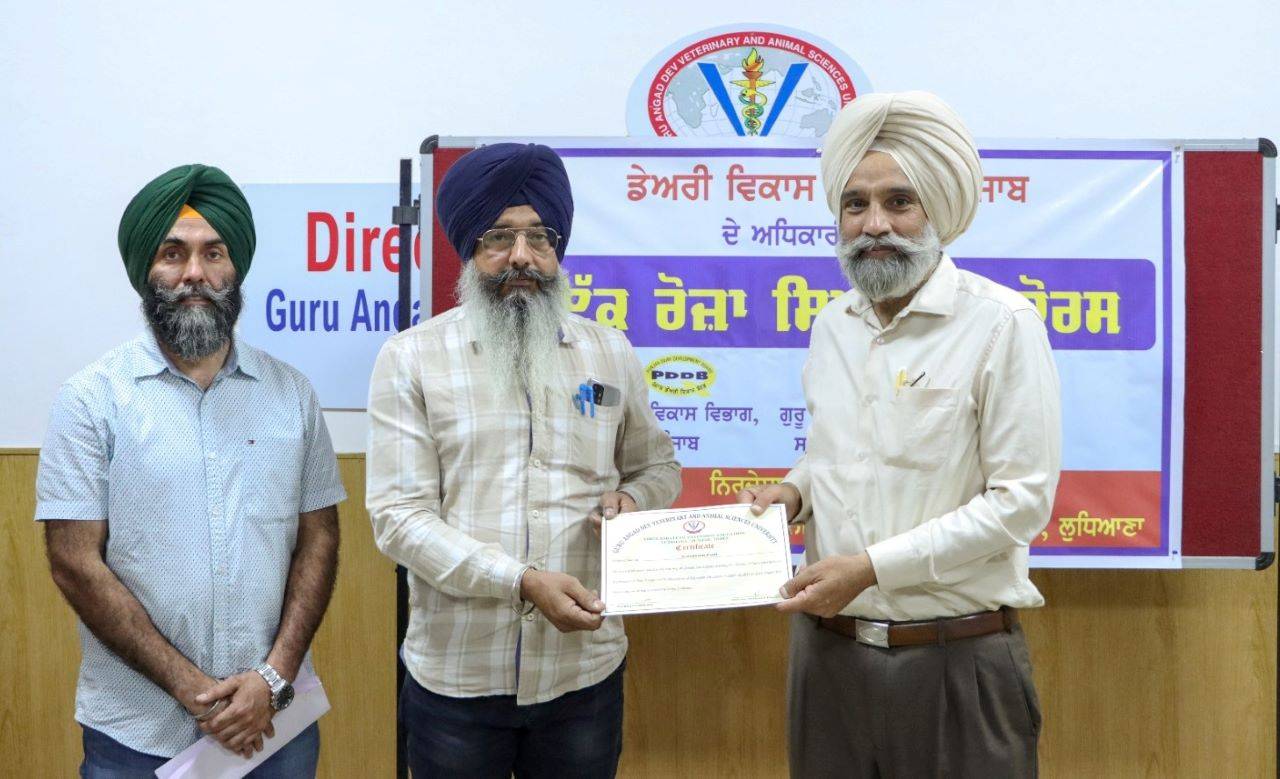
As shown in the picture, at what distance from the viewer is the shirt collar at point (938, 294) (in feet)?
5.92

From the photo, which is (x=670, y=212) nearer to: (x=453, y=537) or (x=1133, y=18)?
(x=453, y=537)

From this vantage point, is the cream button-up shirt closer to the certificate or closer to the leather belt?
the leather belt

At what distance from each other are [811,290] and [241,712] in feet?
5.98

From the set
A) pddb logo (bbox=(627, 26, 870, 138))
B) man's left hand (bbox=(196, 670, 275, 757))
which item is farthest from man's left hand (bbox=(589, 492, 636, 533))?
pddb logo (bbox=(627, 26, 870, 138))

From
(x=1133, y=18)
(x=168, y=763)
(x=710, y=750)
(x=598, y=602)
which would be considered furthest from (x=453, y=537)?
(x=1133, y=18)

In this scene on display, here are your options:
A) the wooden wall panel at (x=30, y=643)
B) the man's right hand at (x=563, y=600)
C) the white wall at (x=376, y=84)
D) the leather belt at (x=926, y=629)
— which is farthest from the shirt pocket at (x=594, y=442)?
the wooden wall panel at (x=30, y=643)

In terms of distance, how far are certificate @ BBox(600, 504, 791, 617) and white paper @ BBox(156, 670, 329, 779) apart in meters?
0.66

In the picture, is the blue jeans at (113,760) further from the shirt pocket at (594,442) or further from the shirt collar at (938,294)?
the shirt collar at (938,294)

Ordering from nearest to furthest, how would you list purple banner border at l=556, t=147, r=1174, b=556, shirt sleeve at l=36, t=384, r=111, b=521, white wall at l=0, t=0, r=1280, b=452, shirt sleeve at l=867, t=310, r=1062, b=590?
shirt sleeve at l=867, t=310, r=1062, b=590
shirt sleeve at l=36, t=384, r=111, b=521
purple banner border at l=556, t=147, r=1174, b=556
white wall at l=0, t=0, r=1280, b=452

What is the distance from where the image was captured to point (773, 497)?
6.32ft

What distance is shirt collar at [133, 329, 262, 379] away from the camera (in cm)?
191

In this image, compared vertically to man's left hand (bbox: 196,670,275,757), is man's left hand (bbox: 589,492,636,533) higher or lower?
higher

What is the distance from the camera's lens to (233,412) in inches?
76.4

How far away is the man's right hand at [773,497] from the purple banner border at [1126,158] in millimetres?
1210
